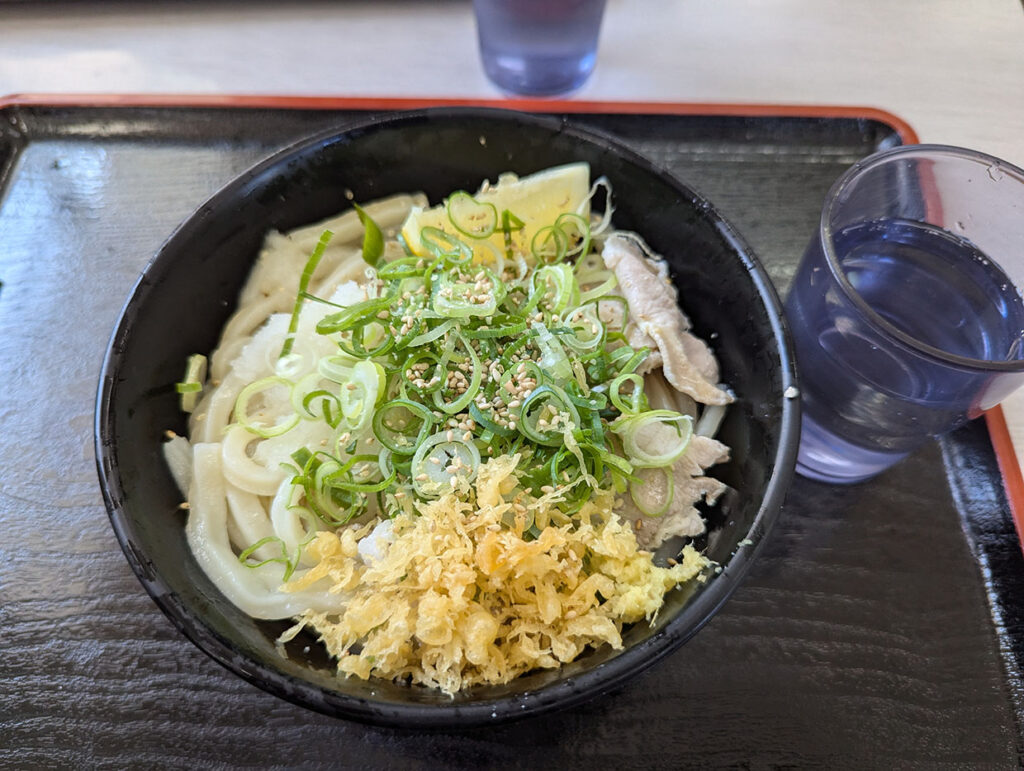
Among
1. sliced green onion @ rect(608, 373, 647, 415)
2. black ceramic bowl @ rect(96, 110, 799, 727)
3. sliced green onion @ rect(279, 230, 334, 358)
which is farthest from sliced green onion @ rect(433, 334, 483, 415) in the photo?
black ceramic bowl @ rect(96, 110, 799, 727)

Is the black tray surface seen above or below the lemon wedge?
below

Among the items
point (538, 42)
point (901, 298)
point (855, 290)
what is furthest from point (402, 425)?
point (538, 42)

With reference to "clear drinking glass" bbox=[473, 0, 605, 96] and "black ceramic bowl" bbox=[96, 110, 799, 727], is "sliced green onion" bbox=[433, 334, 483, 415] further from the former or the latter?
"clear drinking glass" bbox=[473, 0, 605, 96]

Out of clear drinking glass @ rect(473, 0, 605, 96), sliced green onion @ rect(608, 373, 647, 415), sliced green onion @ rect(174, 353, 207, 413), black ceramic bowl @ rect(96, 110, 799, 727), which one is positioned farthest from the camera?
clear drinking glass @ rect(473, 0, 605, 96)

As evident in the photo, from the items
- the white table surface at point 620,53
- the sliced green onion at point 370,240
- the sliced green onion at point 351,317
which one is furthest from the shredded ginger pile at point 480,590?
the white table surface at point 620,53

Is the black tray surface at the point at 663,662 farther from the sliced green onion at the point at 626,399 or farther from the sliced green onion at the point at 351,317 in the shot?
the sliced green onion at the point at 351,317

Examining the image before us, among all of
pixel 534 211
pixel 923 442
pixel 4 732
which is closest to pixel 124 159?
pixel 534 211

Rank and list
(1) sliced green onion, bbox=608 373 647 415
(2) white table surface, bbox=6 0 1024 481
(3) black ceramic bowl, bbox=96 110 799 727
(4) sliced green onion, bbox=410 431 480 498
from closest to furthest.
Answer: (3) black ceramic bowl, bbox=96 110 799 727 → (4) sliced green onion, bbox=410 431 480 498 → (1) sliced green onion, bbox=608 373 647 415 → (2) white table surface, bbox=6 0 1024 481
